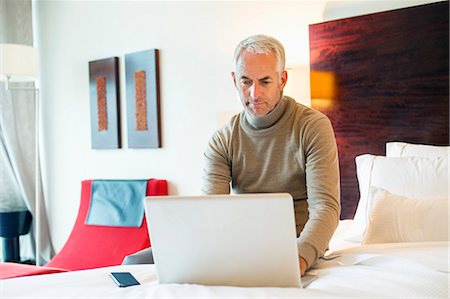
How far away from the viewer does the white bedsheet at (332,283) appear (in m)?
1.10

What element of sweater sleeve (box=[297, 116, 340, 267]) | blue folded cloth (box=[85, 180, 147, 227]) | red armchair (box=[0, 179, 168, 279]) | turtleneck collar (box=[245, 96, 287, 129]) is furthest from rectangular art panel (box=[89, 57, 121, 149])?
sweater sleeve (box=[297, 116, 340, 267])

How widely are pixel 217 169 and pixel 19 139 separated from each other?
3.06m

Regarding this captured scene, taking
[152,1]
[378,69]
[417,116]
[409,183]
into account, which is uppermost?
[152,1]

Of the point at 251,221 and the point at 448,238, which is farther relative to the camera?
the point at 448,238

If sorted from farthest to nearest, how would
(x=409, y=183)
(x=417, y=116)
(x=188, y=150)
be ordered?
(x=188, y=150)
(x=417, y=116)
(x=409, y=183)

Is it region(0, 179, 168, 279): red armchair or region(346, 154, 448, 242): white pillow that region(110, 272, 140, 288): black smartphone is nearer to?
region(346, 154, 448, 242): white pillow

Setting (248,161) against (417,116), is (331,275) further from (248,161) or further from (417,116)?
(417,116)

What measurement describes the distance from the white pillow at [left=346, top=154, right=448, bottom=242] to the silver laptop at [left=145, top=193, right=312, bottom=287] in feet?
3.01

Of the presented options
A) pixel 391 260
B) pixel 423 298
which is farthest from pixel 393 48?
pixel 423 298

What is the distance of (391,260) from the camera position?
1.29 metres

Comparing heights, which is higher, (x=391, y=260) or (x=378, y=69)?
(x=378, y=69)

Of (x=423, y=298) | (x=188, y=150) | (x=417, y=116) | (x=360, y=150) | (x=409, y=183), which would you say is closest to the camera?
(x=423, y=298)

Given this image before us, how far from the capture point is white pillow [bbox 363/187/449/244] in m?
1.75

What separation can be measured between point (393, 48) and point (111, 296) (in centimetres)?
187
